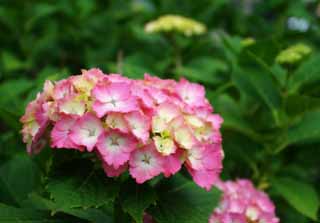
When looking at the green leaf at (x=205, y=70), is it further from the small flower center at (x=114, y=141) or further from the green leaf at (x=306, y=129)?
the small flower center at (x=114, y=141)

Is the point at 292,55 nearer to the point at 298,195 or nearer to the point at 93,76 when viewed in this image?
the point at 298,195

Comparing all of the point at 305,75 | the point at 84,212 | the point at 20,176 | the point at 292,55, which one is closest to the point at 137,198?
the point at 84,212

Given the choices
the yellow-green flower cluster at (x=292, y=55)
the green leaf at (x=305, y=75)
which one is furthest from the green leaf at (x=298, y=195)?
the yellow-green flower cluster at (x=292, y=55)

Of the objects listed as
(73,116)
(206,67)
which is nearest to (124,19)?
(206,67)

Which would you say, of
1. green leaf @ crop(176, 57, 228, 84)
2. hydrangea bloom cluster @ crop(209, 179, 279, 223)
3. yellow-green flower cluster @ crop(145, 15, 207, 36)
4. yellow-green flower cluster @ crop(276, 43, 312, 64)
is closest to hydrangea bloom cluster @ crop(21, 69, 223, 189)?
hydrangea bloom cluster @ crop(209, 179, 279, 223)

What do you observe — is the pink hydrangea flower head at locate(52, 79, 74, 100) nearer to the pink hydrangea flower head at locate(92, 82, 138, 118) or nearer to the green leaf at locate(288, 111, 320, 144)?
the pink hydrangea flower head at locate(92, 82, 138, 118)

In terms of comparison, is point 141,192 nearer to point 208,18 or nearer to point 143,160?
point 143,160

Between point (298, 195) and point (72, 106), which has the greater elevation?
point (72, 106)
